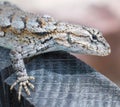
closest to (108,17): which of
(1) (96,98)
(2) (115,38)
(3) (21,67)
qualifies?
(2) (115,38)

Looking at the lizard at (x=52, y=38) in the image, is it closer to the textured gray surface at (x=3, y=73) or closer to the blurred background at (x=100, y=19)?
the textured gray surface at (x=3, y=73)

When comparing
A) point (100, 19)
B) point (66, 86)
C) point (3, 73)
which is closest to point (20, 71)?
point (3, 73)

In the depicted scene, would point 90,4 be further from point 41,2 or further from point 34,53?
point 34,53

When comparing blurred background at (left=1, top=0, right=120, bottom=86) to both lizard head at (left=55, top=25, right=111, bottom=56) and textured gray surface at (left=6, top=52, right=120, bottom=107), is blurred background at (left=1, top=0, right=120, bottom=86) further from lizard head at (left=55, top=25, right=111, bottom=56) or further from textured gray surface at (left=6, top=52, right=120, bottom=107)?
textured gray surface at (left=6, top=52, right=120, bottom=107)

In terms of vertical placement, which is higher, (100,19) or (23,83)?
(100,19)

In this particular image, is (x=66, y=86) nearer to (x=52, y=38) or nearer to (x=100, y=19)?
(x=52, y=38)

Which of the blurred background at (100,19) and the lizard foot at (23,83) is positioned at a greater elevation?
the blurred background at (100,19)

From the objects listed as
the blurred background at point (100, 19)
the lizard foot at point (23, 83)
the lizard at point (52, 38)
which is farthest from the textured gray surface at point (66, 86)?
the blurred background at point (100, 19)
